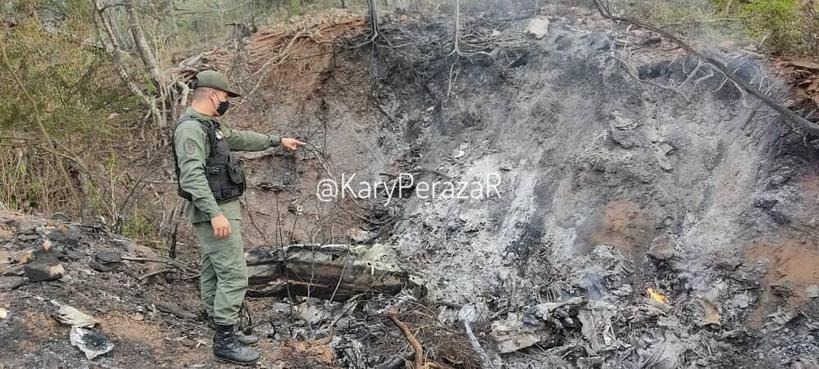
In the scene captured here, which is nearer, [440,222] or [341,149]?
[440,222]

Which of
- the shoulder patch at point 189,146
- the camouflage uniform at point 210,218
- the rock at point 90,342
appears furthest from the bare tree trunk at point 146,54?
the shoulder patch at point 189,146

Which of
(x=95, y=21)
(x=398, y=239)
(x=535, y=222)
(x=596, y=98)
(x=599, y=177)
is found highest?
(x=95, y=21)

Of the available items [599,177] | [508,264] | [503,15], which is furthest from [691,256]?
[503,15]

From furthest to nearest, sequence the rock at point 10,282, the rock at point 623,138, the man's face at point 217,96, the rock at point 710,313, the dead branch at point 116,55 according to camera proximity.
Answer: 1. the dead branch at point 116,55
2. the rock at point 623,138
3. the rock at point 710,313
4. the rock at point 10,282
5. the man's face at point 217,96

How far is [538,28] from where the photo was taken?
7980mm

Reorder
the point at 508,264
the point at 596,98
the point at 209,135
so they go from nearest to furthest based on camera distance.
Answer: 1. the point at 209,135
2. the point at 508,264
3. the point at 596,98

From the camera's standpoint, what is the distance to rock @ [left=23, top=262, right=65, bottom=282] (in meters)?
4.01

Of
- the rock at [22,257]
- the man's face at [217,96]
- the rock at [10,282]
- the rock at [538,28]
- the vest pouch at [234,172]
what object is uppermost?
the man's face at [217,96]

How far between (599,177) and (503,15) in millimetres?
4040

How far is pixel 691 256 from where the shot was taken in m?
4.78

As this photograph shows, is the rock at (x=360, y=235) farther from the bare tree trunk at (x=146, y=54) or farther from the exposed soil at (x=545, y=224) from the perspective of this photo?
the bare tree trunk at (x=146, y=54)

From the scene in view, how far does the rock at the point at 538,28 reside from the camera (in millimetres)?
7934

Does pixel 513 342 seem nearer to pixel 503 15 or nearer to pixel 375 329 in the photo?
pixel 375 329

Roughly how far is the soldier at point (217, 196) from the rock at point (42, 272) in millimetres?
1167
